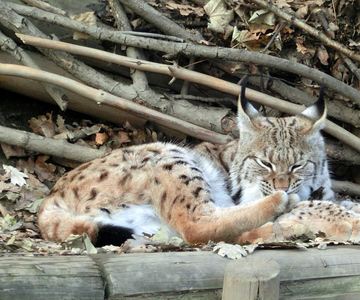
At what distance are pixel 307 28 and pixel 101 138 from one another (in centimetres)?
191

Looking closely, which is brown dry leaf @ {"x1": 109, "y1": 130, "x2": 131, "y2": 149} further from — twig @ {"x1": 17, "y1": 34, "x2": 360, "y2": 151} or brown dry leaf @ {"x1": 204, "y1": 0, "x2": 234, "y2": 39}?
brown dry leaf @ {"x1": 204, "y1": 0, "x2": 234, "y2": 39}

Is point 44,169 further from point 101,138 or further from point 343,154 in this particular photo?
point 343,154

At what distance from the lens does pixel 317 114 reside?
4.25m

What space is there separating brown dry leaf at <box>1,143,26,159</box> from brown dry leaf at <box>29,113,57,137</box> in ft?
0.72

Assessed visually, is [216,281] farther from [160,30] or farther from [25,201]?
[160,30]

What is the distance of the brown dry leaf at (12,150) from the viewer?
4.68m

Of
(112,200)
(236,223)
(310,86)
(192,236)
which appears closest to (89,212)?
(112,200)

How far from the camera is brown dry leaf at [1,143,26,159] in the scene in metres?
4.68

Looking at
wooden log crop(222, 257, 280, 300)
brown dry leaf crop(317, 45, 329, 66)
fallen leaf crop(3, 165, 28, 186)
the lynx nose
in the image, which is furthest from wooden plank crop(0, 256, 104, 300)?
brown dry leaf crop(317, 45, 329, 66)

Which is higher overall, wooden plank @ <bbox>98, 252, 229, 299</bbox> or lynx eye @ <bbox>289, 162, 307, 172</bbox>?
wooden plank @ <bbox>98, 252, 229, 299</bbox>

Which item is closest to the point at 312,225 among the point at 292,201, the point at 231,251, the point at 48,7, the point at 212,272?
the point at 292,201

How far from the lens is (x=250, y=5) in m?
4.84

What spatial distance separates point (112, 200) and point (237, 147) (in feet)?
4.00

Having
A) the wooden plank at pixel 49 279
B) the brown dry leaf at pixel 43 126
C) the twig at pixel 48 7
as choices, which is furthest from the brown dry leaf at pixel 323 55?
the wooden plank at pixel 49 279
